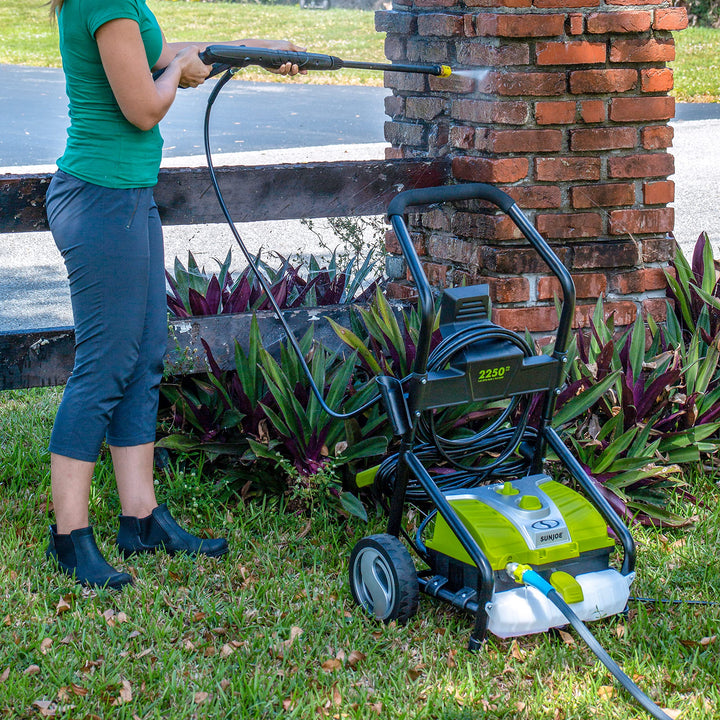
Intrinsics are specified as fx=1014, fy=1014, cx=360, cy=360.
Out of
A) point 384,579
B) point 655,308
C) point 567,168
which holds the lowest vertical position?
point 384,579

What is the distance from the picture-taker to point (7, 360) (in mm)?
3342

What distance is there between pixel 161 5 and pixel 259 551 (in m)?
32.5

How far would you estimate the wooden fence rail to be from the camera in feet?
10.8

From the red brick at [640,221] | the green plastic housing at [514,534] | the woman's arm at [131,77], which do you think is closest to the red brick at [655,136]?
the red brick at [640,221]

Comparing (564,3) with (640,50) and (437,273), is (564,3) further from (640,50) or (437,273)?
(437,273)

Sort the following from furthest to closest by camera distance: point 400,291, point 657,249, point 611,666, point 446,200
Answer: point 400,291, point 657,249, point 446,200, point 611,666

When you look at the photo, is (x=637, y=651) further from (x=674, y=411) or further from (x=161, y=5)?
(x=161, y=5)

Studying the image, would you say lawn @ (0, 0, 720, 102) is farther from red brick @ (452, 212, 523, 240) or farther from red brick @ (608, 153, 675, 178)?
red brick @ (452, 212, 523, 240)

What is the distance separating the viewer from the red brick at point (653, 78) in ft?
12.3

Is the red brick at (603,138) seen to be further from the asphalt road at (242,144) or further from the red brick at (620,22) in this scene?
the asphalt road at (242,144)

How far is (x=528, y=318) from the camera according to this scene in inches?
150

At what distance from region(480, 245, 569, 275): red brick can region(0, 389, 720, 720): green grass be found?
103cm

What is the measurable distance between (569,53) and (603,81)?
0.58 feet

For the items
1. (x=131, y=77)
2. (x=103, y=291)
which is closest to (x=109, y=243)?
(x=103, y=291)
